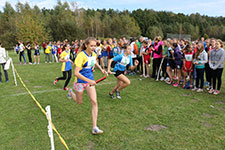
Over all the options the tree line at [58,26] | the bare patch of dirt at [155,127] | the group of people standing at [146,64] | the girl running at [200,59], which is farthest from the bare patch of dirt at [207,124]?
the tree line at [58,26]

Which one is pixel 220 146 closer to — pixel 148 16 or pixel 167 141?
pixel 167 141

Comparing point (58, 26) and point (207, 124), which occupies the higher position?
point (58, 26)

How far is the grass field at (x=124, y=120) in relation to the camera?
12.5 ft

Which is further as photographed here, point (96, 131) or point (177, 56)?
point (177, 56)

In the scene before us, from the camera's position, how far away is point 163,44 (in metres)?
9.72

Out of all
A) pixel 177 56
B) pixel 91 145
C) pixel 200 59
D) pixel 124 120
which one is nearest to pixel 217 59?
pixel 200 59

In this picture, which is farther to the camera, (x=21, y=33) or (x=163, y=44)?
(x=21, y=33)

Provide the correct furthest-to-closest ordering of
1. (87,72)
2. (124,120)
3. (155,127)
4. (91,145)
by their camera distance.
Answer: (124,120) → (155,127) → (87,72) → (91,145)

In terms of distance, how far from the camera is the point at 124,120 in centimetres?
487

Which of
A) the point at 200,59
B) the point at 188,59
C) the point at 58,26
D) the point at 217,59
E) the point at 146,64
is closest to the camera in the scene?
the point at 217,59

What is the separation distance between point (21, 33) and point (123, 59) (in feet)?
159

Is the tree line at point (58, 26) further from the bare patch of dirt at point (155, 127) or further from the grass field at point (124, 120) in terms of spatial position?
the bare patch of dirt at point (155, 127)

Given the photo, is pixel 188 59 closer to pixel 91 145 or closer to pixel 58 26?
pixel 91 145

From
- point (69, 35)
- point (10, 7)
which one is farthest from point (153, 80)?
point (10, 7)
